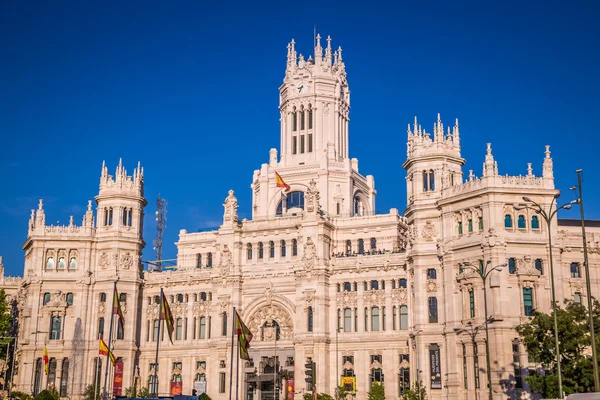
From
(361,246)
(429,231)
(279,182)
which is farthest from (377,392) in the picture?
(279,182)

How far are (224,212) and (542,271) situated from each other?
4353 centimetres

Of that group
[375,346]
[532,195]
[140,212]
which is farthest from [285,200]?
[532,195]

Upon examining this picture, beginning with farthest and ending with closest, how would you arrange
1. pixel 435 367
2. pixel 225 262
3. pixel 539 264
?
pixel 225 262 < pixel 435 367 < pixel 539 264

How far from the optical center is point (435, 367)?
83.2 metres

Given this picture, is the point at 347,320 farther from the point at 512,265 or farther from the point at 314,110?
the point at 314,110

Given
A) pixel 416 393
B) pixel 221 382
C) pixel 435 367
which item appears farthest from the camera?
pixel 221 382

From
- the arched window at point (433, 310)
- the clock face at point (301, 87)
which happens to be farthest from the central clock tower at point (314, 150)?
the arched window at point (433, 310)

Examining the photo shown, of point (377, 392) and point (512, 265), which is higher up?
point (512, 265)

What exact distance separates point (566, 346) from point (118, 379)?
60822 mm

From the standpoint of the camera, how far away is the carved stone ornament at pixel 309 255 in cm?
9631

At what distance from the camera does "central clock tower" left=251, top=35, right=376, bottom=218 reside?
366 ft

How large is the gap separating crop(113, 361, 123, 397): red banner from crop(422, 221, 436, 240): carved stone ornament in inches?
1713

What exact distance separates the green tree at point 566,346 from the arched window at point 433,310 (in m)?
21.1

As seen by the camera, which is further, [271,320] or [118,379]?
[118,379]
